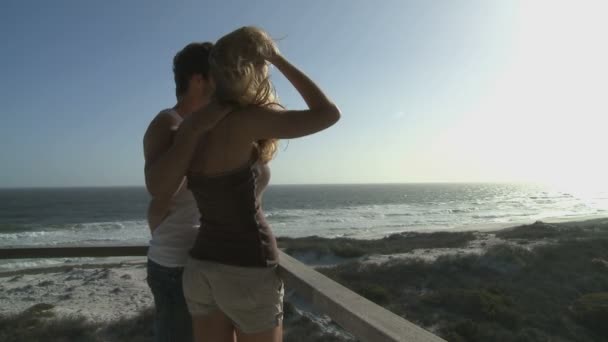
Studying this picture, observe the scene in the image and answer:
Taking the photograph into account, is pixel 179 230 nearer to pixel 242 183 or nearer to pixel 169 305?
pixel 169 305

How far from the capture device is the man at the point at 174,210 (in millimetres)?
1590

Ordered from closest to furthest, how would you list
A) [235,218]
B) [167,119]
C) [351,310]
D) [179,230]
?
[351,310] < [235,218] < [167,119] < [179,230]

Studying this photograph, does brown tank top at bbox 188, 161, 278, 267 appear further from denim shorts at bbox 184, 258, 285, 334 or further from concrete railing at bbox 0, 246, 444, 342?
concrete railing at bbox 0, 246, 444, 342

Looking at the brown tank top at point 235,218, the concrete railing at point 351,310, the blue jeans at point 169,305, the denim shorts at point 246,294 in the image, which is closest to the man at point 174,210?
the blue jeans at point 169,305

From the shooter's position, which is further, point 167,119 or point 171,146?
point 167,119

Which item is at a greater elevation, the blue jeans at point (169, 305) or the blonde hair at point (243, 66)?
the blonde hair at point (243, 66)

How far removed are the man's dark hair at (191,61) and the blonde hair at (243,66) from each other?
0.28 metres

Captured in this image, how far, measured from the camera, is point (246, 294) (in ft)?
4.70

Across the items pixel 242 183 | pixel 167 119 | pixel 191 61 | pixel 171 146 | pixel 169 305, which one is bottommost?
pixel 169 305

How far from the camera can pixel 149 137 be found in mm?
1602

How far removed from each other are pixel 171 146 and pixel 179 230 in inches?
15.2

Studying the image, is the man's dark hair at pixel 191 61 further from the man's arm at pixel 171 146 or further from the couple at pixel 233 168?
the man's arm at pixel 171 146

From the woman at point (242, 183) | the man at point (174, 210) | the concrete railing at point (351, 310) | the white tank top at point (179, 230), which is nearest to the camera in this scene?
the concrete railing at point (351, 310)

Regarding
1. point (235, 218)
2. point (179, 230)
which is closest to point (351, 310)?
point (235, 218)
